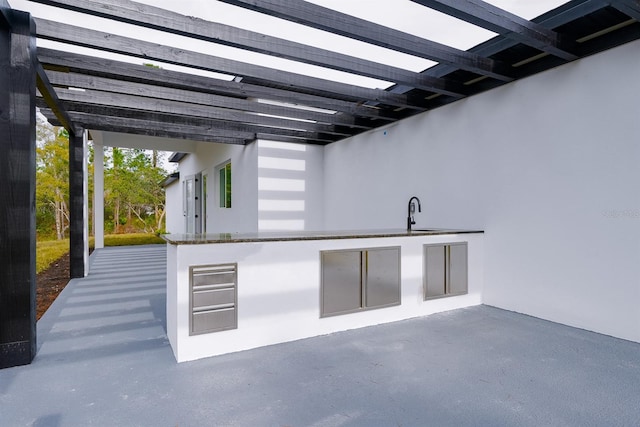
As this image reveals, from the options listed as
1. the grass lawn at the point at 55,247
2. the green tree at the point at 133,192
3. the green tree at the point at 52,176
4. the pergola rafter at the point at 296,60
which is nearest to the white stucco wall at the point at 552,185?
the pergola rafter at the point at 296,60

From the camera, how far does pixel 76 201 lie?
19.3 feet

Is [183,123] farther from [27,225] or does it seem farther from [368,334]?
[368,334]

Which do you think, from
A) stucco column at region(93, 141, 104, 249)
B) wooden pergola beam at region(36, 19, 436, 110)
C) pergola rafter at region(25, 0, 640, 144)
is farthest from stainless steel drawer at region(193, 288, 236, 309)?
stucco column at region(93, 141, 104, 249)

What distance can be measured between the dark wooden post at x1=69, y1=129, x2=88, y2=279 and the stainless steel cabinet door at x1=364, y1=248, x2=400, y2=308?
500 centimetres

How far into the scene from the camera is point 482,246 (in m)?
4.46

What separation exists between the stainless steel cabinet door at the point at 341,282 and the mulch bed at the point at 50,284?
3.19 meters

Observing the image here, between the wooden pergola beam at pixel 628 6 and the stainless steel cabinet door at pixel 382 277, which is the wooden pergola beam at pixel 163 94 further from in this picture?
the wooden pergola beam at pixel 628 6

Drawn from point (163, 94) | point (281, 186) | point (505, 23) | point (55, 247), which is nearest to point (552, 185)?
point (505, 23)

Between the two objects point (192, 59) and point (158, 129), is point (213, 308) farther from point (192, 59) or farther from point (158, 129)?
point (158, 129)

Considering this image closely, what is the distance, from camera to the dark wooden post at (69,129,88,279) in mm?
5875

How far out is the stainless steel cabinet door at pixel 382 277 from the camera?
11.8ft

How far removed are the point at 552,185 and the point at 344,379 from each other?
2936 mm

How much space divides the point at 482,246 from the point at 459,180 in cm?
90

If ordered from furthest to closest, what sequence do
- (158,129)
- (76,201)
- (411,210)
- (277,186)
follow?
(277,186) → (158,129) → (76,201) → (411,210)
